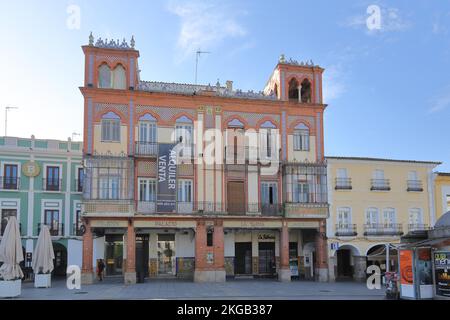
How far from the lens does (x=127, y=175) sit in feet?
101

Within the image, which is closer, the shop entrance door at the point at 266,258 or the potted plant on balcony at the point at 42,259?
the potted plant on balcony at the point at 42,259

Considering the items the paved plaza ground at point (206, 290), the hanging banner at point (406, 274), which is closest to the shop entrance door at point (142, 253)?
the paved plaza ground at point (206, 290)

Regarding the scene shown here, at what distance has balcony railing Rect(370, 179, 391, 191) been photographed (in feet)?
114

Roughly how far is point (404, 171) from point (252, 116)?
1211 cm

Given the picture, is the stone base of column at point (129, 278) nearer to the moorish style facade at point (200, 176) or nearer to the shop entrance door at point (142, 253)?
the moorish style facade at point (200, 176)

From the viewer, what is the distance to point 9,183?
124ft

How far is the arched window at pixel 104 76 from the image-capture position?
3191 centimetres

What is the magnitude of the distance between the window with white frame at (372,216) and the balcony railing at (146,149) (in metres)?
15.7

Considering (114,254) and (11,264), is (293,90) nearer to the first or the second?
(114,254)

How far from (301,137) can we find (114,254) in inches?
619

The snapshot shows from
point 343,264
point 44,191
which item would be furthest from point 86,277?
point 343,264

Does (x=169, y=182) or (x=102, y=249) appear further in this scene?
(x=102, y=249)
